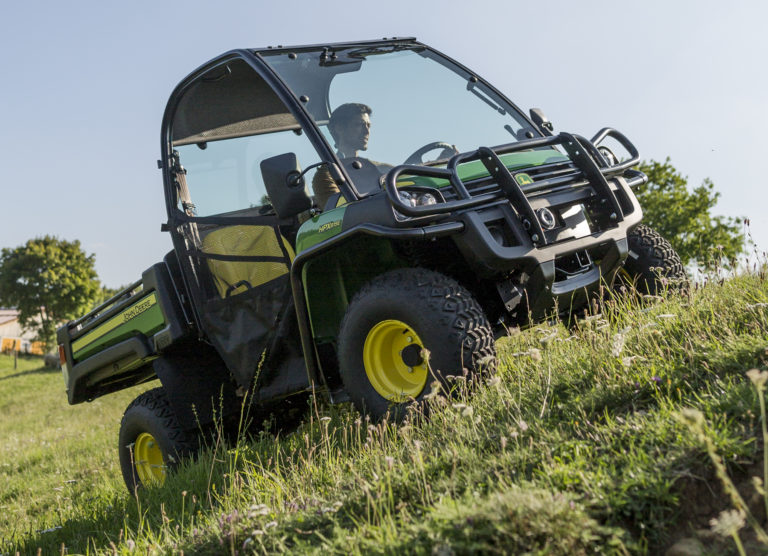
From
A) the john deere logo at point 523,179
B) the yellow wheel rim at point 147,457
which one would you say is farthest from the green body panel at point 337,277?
the yellow wheel rim at point 147,457

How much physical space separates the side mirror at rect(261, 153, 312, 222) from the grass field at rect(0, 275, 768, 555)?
1.28m

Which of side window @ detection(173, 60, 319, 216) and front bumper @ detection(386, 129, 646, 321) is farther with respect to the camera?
side window @ detection(173, 60, 319, 216)

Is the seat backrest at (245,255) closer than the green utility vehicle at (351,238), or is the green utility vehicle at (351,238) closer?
the green utility vehicle at (351,238)

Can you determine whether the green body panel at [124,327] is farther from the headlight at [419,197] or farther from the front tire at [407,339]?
the headlight at [419,197]

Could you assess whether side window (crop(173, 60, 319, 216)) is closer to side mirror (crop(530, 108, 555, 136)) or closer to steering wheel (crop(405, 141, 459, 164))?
steering wheel (crop(405, 141, 459, 164))

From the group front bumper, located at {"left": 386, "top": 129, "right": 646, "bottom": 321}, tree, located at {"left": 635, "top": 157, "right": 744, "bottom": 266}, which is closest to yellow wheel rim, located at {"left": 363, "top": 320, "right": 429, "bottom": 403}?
front bumper, located at {"left": 386, "top": 129, "right": 646, "bottom": 321}

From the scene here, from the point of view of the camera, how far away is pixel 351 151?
4.54m

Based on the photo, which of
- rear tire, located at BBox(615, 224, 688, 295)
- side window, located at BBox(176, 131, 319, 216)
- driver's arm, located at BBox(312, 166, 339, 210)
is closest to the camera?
driver's arm, located at BBox(312, 166, 339, 210)

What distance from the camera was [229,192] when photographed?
5.20m

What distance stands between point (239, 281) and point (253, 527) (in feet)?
7.62

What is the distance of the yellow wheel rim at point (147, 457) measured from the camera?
5973mm

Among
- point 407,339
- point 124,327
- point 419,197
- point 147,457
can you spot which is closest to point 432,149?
point 419,197

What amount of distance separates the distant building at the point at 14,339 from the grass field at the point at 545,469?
148 ft

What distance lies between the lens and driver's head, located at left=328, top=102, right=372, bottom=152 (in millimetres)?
4582
